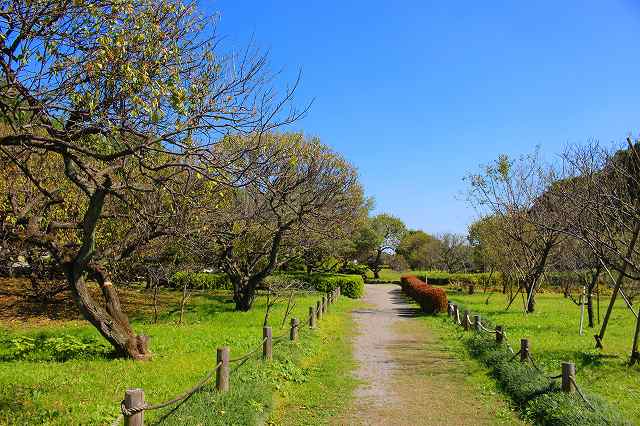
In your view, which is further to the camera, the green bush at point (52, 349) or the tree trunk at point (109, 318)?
the green bush at point (52, 349)

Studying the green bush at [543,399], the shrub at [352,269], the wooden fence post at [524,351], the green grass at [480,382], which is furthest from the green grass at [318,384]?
the shrub at [352,269]

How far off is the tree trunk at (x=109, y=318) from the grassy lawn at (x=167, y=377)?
0.39m

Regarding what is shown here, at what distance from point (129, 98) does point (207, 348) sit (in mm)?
8321

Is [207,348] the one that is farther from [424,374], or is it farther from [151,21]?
[151,21]

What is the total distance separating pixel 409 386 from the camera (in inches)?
430

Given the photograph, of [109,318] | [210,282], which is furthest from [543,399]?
[210,282]

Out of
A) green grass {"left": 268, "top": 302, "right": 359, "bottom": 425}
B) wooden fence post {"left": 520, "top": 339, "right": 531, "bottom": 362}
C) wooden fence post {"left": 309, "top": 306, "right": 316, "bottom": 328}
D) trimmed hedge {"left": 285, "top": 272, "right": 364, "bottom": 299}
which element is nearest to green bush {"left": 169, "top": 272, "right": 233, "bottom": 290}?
trimmed hedge {"left": 285, "top": 272, "right": 364, "bottom": 299}

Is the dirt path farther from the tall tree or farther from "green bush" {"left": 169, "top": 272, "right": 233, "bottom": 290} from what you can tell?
the tall tree

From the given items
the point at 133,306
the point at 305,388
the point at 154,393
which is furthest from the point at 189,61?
the point at 133,306

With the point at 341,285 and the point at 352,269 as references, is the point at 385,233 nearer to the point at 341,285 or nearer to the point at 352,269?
the point at 352,269

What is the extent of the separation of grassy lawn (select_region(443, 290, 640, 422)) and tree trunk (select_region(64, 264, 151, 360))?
8.34 m

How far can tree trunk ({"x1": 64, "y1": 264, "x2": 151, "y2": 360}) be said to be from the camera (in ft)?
37.0

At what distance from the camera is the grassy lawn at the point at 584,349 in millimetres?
10023

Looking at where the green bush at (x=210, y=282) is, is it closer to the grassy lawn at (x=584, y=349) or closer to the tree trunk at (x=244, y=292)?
the tree trunk at (x=244, y=292)
